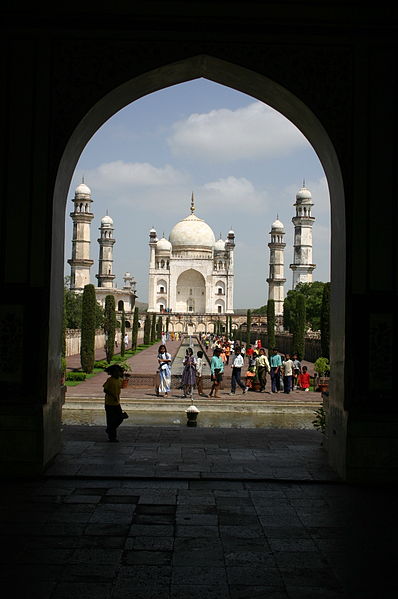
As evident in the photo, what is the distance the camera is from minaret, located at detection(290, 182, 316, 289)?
48.4m

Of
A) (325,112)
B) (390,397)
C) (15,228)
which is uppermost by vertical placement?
(325,112)

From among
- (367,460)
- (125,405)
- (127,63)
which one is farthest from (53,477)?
(125,405)

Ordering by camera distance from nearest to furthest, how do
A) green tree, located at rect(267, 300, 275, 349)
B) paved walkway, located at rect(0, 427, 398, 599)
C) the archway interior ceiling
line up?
1. paved walkway, located at rect(0, 427, 398, 599)
2. the archway interior ceiling
3. green tree, located at rect(267, 300, 275, 349)

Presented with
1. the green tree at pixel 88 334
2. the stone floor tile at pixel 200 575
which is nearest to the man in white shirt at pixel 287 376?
the green tree at pixel 88 334

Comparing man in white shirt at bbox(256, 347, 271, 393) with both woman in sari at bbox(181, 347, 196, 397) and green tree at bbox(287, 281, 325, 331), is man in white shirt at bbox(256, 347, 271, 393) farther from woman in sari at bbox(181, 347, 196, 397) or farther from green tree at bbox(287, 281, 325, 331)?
green tree at bbox(287, 281, 325, 331)

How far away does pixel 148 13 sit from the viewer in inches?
178

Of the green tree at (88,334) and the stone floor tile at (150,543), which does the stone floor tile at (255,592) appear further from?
the green tree at (88,334)

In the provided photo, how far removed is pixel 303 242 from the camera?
48.3 meters

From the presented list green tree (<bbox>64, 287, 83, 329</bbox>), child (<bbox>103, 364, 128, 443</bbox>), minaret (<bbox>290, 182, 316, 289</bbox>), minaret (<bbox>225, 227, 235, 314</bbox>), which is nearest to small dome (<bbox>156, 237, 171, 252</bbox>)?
minaret (<bbox>225, 227, 235, 314</bbox>)

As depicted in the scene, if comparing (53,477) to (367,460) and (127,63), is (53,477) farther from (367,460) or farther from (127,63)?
(127,63)

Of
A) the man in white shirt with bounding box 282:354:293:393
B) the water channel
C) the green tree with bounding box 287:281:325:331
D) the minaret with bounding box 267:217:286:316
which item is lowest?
the water channel

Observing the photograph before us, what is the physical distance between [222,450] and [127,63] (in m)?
3.11

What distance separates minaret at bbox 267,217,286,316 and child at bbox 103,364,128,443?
152 feet

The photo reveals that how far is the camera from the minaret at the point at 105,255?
53.1 m
